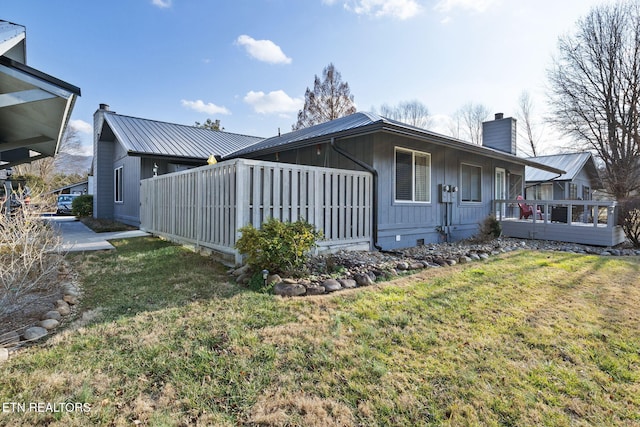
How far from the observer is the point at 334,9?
29.5 feet

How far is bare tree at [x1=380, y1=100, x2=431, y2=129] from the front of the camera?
99.6ft

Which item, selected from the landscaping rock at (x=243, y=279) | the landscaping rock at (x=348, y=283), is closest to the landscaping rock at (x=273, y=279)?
the landscaping rock at (x=243, y=279)

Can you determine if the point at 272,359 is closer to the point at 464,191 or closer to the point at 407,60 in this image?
the point at 464,191

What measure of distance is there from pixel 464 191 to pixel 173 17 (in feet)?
Result: 33.1

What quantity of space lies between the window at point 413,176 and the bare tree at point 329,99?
16.6m

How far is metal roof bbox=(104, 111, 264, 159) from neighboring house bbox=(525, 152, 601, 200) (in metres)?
16.2

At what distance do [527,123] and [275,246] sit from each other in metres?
32.1

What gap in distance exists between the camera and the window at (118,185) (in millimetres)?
12931

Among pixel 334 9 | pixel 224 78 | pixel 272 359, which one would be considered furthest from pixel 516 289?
pixel 224 78

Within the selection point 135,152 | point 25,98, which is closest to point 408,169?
point 25,98

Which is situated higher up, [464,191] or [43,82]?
[43,82]

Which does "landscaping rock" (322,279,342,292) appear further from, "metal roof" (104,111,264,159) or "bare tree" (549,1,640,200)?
"bare tree" (549,1,640,200)

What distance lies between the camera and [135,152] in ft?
32.5

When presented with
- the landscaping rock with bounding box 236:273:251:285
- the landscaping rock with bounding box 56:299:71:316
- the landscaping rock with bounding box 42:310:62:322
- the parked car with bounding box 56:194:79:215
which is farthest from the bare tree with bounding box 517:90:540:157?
the parked car with bounding box 56:194:79:215
